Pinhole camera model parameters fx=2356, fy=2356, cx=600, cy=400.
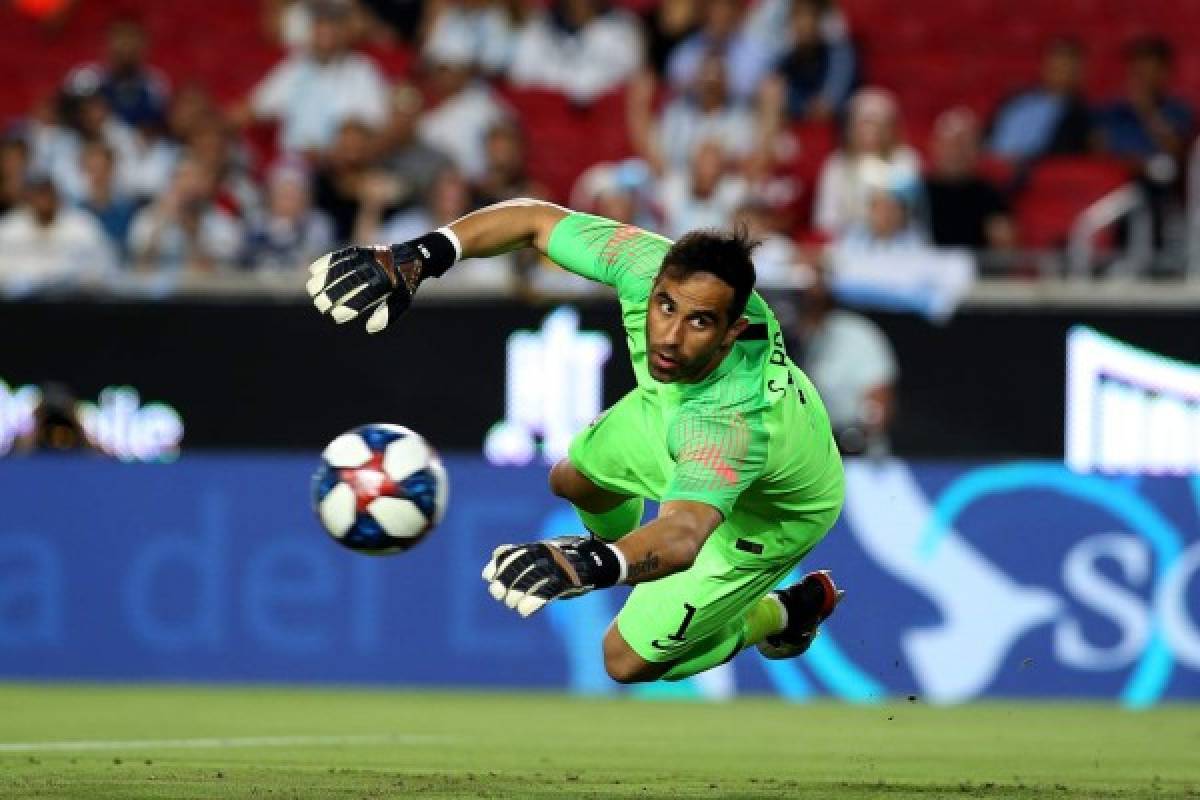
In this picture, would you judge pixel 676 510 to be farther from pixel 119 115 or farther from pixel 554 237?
pixel 119 115

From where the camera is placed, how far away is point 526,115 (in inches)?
746

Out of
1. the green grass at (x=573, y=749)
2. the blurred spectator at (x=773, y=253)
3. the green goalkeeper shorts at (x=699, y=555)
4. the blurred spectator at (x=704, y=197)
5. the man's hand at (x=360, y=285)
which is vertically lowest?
the green grass at (x=573, y=749)

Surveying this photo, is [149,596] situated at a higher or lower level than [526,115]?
lower

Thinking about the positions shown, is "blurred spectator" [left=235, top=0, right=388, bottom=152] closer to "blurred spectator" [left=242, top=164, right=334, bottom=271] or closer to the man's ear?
"blurred spectator" [left=242, top=164, right=334, bottom=271]

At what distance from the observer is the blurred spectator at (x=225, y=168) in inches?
679

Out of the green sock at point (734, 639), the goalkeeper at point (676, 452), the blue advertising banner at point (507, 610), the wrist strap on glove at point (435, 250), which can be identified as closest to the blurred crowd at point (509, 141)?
the blue advertising banner at point (507, 610)

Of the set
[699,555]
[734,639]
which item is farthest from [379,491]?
[734,639]

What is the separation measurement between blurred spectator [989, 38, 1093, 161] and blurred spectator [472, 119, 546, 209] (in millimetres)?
3919

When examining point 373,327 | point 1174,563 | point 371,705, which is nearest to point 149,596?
point 371,705

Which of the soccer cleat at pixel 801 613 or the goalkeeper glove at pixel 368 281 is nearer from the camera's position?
the goalkeeper glove at pixel 368 281

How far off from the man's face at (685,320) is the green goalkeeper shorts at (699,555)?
992mm

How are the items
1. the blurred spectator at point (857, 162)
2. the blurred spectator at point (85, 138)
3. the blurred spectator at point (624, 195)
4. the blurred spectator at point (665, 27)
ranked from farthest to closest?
the blurred spectator at point (665, 27) → the blurred spectator at point (85, 138) → the blurred spectator at point (857, 162) → the blurred spectator at point (624, 195)

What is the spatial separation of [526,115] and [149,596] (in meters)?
5.96

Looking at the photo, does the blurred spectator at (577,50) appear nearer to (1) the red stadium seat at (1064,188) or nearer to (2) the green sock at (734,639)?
(1) the red stadium seat at (1064,188)
